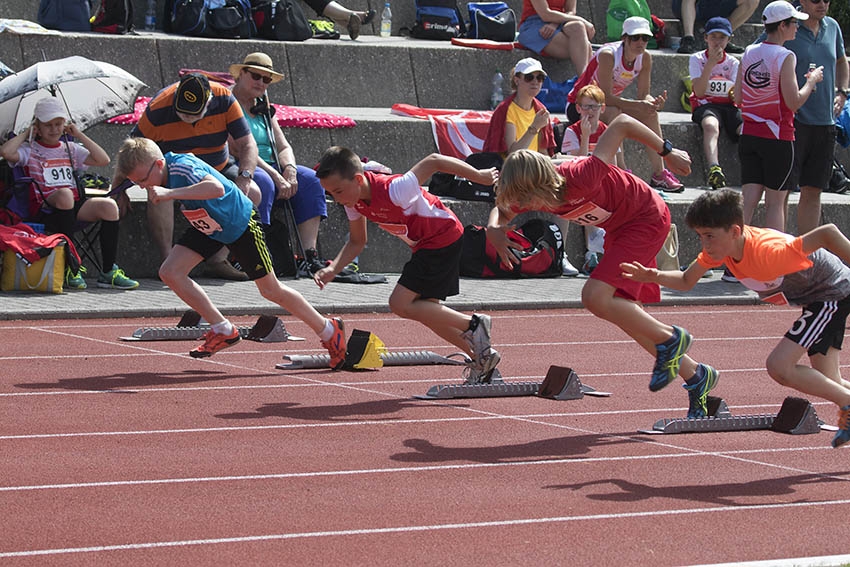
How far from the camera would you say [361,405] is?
757 cm

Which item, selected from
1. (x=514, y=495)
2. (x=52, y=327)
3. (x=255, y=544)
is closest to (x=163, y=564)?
(x=255, y=544)

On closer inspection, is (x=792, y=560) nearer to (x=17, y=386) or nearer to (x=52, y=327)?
(x=17, y=386)

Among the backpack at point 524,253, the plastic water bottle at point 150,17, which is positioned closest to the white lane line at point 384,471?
the backpack at point 524,253

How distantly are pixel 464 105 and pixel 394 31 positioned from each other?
8.20 feet

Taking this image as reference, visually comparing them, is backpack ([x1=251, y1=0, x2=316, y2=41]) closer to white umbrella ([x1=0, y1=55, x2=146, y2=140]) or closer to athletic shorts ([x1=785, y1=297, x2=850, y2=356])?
white umbrella ([x1=0, y1=55, x2=146, y2=140])

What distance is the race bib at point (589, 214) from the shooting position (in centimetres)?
708

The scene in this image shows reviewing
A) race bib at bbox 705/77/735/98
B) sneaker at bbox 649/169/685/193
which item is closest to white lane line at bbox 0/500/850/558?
sneaker at bbox 649/169/685/193

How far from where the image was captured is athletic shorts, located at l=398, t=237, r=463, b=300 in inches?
314

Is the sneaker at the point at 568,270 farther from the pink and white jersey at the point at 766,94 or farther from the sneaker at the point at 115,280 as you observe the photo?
the sneaker at the point at 115,280

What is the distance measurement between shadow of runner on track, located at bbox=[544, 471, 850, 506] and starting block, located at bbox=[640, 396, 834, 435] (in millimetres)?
944

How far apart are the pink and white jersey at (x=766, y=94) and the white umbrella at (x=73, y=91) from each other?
231 inches

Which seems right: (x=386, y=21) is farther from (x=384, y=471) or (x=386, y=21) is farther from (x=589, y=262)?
(x=384, y=471)

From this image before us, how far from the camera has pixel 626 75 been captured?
1446 cm

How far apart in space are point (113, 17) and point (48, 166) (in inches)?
166
